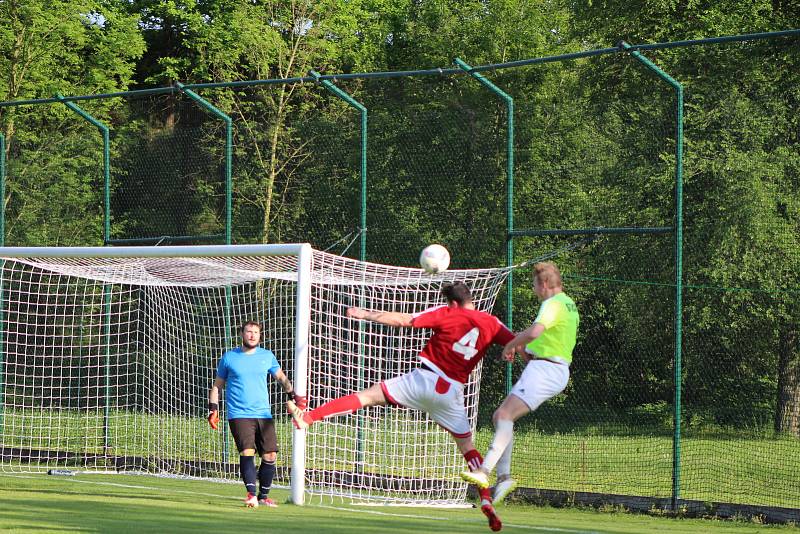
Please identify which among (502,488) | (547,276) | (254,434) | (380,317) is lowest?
(502,488)

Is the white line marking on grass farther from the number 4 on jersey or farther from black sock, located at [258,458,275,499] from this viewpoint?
the number 4 on jersey

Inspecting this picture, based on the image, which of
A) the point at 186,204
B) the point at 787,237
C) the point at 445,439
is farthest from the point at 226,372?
the point at 787,237

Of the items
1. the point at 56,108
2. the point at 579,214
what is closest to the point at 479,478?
the point at 579,214

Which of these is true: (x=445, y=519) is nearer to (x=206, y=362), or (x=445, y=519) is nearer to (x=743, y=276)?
(x=206, y=362)

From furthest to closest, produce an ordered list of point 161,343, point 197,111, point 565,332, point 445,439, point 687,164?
point 197,111 < point 687,164 < point 161,343 < point 445,439 < point 565,332

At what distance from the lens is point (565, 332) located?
947 centimetres

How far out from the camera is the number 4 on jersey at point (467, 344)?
969cm

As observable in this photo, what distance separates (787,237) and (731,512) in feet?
21.3

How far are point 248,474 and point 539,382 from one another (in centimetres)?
329

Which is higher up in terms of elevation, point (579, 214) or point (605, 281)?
point (579, 214)

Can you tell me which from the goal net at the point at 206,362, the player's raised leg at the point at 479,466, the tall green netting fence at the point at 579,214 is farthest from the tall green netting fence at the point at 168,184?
the player's raised leg at the point at 479,466

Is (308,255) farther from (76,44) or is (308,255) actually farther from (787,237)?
(76,44)

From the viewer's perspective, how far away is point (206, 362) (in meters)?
15.7

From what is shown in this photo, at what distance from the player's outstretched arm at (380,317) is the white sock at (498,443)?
1054 millimetres
